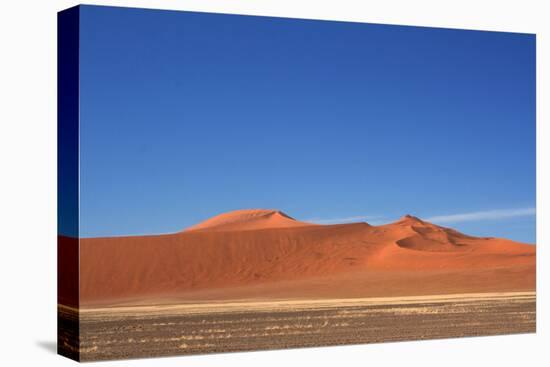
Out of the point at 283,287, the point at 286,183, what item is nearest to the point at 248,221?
the point at 286,183

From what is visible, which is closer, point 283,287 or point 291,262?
point 283,287

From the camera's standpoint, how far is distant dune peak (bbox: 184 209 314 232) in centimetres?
1435

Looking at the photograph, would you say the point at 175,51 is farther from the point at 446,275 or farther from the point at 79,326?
the point at 446,275

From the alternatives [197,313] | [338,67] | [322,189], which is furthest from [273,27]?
[197,313]

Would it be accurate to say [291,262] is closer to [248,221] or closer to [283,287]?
[283,287]

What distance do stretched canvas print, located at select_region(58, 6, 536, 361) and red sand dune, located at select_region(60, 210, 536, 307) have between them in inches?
0.7

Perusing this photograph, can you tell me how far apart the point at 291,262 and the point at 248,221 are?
0.72 metres

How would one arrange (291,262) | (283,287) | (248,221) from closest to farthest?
1. (248,221)
2. (283,287)
3. (291,262)

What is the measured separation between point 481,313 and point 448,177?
170 cm

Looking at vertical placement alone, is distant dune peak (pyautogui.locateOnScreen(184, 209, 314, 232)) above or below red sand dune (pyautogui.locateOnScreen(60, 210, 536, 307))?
above

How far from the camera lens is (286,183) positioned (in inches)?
579

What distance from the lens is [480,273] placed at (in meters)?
15.8

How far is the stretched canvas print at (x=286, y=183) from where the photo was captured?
13.8 metres

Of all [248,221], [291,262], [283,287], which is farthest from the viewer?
[291,262]
